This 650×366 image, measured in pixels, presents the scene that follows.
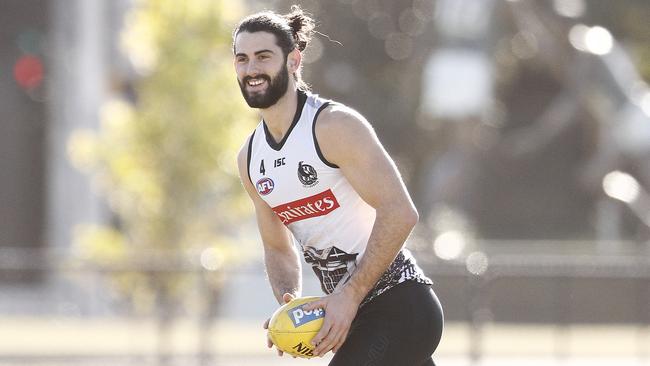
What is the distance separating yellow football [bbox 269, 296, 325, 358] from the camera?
611 cm

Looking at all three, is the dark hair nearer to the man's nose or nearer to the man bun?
the man bun

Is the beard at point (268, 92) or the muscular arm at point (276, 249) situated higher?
the beard at point (268, 92)

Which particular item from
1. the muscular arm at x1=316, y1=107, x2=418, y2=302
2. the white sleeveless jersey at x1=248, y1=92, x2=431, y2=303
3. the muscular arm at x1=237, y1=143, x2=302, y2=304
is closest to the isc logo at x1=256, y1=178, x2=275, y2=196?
the white sleeveless jersey at x1=248, y1=92, x2=431, y2=303

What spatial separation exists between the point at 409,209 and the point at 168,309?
10.2 m

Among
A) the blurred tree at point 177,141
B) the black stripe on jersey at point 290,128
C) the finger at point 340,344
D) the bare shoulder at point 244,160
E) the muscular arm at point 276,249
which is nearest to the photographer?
the finger at point 340,344

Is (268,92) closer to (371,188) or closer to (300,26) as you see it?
(300,26)

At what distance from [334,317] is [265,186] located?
0.73 m

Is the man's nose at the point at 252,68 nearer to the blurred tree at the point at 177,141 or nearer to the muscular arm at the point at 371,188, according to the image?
the muscular arm at the point at 371,188

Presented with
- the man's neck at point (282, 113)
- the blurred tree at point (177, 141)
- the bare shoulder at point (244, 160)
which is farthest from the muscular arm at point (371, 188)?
the blurred tree at point (177, 141)

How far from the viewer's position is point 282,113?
6.29 metres

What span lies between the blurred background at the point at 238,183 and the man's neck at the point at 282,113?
9.43 meters

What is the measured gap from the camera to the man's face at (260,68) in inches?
243

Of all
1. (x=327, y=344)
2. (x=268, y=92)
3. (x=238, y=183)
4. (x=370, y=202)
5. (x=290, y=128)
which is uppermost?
(x=238, y=183)

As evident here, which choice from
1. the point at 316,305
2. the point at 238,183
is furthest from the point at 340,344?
the point at 238,183
